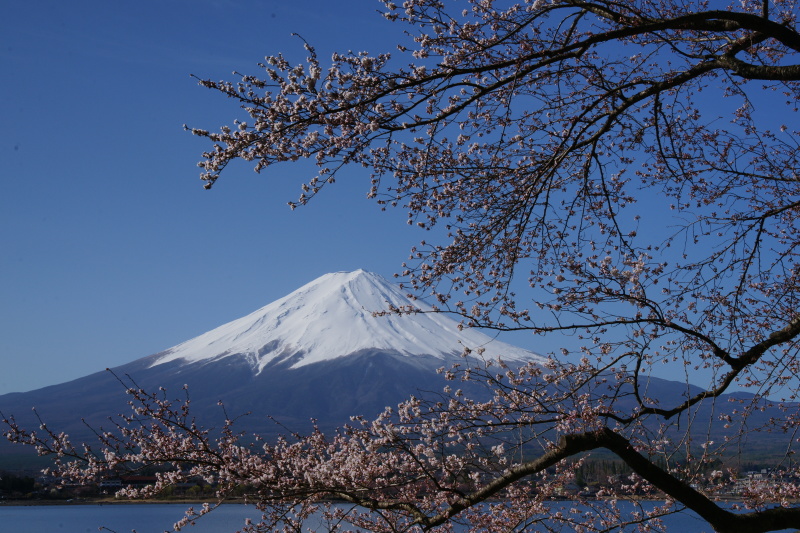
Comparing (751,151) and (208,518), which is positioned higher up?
(751,151)

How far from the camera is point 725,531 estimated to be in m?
3.57

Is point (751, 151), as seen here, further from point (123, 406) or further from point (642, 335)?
point (123, 406)

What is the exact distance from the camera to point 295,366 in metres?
118

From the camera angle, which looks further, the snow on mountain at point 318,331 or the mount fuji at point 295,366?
the snow on mountain at point 318,331

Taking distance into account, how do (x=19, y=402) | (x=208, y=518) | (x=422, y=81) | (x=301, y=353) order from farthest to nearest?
1. (x=301, y=353)
2. (x=19, y=402)
3. (x=208, y=518)
4. (x=422, y=81)

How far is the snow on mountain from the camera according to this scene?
4624 inches

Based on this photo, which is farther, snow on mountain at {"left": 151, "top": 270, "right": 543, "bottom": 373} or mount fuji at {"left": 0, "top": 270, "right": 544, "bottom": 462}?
snow on mountain at {"left": 151, "top": 270, "right": 543, "bottom": 373}

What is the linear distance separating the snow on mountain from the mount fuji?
190 millimetres

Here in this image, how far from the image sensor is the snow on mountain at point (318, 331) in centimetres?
11744

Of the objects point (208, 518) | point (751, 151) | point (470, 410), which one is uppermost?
point (751, 151)

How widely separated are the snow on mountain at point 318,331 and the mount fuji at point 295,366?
19 centimetres

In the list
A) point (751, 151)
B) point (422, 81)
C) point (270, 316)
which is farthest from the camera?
point (270, 316)

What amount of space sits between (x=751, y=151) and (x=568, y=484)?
286cm

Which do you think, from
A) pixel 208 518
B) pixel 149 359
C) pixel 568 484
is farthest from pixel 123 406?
pixel 568 484
